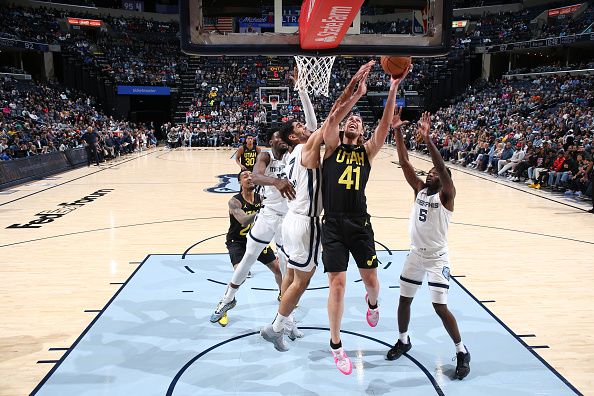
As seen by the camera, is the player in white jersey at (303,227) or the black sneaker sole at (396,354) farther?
the black sneaker sole at (396,354)

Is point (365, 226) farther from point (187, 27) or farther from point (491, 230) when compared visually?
point (491, 230)

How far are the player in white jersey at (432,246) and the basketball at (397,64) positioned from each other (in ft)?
1.82

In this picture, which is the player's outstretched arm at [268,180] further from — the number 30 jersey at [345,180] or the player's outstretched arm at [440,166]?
the player's outstretched arm at [440,166]

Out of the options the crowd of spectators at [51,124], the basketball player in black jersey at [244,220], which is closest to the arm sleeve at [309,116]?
the basketball player in black jersey at [244,220]

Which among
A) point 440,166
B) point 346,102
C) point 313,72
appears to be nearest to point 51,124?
point 313,72

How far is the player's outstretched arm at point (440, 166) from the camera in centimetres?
363

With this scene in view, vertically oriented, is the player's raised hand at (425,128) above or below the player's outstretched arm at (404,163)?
above

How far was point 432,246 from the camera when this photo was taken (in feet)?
12.8

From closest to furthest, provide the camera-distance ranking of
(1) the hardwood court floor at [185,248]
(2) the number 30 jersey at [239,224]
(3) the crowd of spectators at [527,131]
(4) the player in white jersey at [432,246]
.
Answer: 1. (4) the player in white jersey at [432,246]
2. (1) the hardwood court floor at [185,248]
3. (2) the number 30 jersey at [239,224]
4. (3) the crowd of spectators at [527,131]

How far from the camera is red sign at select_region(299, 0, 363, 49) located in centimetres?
360

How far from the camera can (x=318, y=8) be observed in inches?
144

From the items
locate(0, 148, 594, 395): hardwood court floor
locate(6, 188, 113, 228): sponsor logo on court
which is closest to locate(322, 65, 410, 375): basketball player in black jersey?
locate(0, 148, 594, 395): hardwood court floor

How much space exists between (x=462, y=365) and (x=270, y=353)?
1.53 metres

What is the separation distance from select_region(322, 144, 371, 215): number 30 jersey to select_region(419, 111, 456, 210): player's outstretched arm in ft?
1.69
